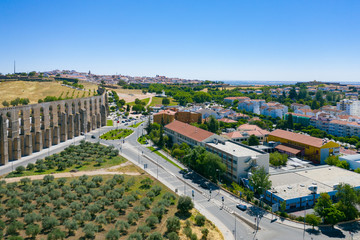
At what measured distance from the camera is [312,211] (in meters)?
35.8

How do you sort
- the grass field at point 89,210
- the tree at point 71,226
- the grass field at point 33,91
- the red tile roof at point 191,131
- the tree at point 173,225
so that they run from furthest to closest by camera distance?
1. the grass field at point 33,91
2. the red tile roof at point 191,131
3. the tree at point 173,225
4. the grass field at point 89,210
5. the tree at point 71,226

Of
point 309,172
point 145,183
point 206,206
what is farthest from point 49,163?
point 309,172

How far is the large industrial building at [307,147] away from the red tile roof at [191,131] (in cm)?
1825

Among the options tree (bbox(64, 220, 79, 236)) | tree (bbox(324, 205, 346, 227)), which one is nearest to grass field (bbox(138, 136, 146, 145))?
tree (bbox(64, 220, 79, 236))

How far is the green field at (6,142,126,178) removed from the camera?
148 ft

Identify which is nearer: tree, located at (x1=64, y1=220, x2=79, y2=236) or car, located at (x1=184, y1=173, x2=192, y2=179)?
tree, located at (x1=64, y1=220, x2=79, y2=236)

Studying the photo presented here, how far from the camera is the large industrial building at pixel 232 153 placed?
44062 mm

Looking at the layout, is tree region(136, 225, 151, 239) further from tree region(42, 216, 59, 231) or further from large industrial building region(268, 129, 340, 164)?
large industrial building region(268, 129, 340, 164)

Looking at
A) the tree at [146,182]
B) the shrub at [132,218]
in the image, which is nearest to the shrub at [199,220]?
the shrub at [132,218]

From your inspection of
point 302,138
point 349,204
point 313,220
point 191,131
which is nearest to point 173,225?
point 313,220

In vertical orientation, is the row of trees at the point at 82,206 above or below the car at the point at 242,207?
above

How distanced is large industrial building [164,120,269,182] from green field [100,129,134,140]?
2013 cm

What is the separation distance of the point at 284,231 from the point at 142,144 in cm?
4296

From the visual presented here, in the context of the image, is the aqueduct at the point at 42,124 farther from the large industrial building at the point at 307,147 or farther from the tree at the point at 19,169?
the large industrial building at the point at 307,147
